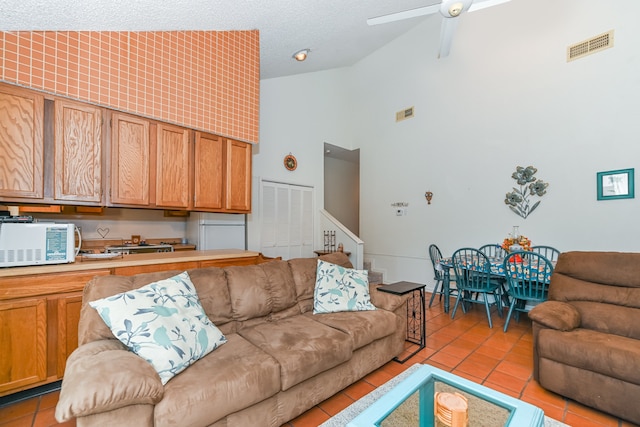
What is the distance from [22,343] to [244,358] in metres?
1.64

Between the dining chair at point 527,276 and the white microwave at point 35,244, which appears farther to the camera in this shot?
the dining chair at point 527,276

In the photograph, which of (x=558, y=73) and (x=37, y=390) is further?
(x=558, y=73)

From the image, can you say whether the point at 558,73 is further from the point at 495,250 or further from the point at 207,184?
the point at 207,184

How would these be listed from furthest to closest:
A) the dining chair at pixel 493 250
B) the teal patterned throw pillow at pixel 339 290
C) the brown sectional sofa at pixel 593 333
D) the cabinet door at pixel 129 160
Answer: the dining chair at pixel 493 250, the cabinet door at pixel 129 160, the teal patterned throw pillow at pixel 339 290, the brown sectional sofa at pixel 593 333

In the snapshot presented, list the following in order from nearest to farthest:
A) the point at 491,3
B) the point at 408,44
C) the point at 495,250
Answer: the point at 491,3, the point at 495,250, the point at 408,44

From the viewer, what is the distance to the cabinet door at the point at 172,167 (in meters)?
2.78

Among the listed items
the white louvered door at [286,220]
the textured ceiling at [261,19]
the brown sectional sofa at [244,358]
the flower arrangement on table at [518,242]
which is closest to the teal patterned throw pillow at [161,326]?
the brown sectional sofa at [244,358]

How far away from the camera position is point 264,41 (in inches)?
139

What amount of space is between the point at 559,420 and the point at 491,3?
3.55 meters

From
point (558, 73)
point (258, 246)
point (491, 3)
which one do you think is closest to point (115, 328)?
point (258, 246)

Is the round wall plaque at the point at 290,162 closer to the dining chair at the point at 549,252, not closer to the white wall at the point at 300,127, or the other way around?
the white wall at the point at 300,127

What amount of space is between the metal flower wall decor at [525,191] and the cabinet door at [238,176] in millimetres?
3729

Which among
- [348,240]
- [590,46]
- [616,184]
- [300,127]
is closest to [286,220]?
[348,240]

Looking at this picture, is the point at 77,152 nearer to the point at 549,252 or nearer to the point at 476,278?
the point at 476,278
